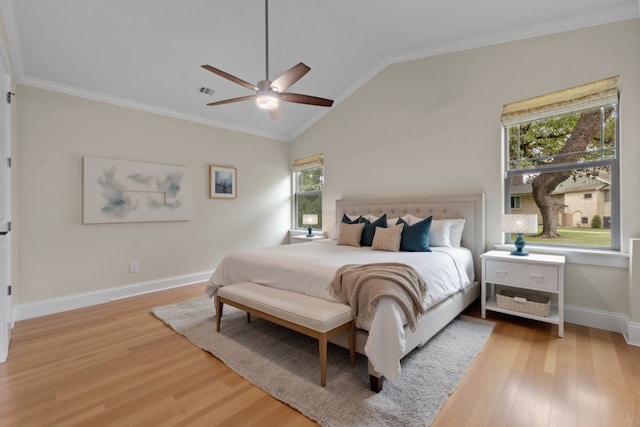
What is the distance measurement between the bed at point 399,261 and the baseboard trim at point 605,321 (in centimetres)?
85

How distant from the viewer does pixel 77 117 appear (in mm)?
3451

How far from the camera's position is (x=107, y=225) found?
370 centimetres

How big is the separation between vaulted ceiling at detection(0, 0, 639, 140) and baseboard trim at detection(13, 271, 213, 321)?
2.39 metres

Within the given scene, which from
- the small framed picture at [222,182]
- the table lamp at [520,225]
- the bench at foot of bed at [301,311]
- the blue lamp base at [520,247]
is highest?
the small framed picture at [222,182]

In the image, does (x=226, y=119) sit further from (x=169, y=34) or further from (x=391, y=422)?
(x=391, y=422)

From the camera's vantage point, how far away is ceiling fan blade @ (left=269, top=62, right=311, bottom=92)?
2.39 metres

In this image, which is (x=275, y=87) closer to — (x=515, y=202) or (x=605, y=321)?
(x=515, y=202)

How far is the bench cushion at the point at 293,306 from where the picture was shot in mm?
1913

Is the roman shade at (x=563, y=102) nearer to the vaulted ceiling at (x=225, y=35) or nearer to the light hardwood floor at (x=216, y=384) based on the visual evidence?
the vaulted ceiling at (x=225, y=35)

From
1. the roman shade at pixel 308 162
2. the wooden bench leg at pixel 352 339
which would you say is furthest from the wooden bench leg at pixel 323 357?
the roman shade at pixel 308 162

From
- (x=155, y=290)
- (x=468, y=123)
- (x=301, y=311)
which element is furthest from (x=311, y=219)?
(x=301, y=311)

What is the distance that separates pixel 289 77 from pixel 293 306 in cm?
188

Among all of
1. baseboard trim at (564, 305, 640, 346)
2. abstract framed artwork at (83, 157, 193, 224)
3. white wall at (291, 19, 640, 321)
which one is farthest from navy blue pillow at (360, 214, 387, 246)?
abstract framed artwork at (83, 157, 193, 224)

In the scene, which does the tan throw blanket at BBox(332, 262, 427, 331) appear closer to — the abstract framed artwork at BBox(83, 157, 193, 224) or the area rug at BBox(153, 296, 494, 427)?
the area rug at BBox(153, 296, 494, 427)
